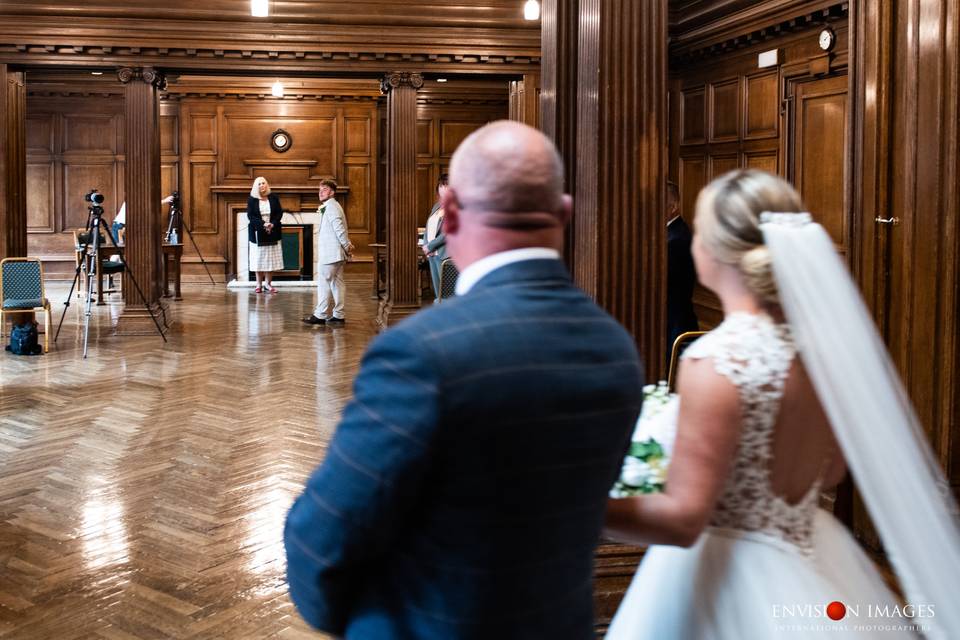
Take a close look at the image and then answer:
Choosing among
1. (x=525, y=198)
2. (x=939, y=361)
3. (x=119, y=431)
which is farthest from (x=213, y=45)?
(x=525, y=198)

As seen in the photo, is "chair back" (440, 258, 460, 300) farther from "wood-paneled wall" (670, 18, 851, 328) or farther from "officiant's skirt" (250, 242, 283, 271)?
"officiant's skirt" (250, 242, 283, 271)

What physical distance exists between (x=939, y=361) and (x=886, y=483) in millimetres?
2476

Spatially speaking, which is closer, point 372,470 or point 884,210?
point 372,470

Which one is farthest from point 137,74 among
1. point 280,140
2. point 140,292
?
point 280,140

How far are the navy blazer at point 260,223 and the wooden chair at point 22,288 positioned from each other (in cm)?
493

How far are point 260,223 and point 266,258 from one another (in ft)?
2.17

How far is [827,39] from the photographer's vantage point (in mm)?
8164

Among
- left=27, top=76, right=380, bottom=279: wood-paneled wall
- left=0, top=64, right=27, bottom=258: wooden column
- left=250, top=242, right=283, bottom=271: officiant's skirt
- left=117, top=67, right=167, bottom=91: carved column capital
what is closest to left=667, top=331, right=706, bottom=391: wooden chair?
left=117, top=67, right=167, bottom=91: carved column capital

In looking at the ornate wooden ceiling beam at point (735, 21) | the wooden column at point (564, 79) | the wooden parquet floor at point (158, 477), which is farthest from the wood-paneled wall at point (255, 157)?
the wooden column at point (564, 79)

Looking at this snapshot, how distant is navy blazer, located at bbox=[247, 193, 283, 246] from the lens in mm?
14125

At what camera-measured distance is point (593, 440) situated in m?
1.41

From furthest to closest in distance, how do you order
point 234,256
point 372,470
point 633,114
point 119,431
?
point 234,256, point 119,431, point 633,114, point 372,470

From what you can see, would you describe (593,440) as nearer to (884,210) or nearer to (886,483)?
(886,483)

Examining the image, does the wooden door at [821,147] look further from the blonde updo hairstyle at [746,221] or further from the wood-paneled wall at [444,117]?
the wood-paneled wall at [444,117]
